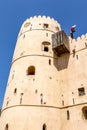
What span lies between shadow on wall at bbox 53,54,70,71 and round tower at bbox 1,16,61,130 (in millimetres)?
270

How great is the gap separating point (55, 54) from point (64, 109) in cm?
767

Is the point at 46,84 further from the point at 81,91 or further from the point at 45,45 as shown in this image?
the point at 45,45

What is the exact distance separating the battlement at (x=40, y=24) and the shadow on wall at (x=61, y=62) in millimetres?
5190

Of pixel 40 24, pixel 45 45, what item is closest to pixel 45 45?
pixel 45 45

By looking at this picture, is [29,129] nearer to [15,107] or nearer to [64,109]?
[15,107]

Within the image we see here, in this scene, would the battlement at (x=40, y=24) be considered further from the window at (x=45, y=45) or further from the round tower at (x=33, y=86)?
the window at (x=45, y=45)

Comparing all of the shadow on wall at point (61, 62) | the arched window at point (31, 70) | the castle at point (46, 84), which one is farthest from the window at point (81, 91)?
the arched window at point (31, 70)

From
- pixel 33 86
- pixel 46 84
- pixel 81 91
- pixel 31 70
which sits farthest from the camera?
pixel 31 70

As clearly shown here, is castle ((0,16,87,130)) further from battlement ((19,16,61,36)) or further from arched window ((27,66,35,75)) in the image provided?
battlement ((19,16,61,36))

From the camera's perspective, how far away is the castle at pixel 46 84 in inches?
766

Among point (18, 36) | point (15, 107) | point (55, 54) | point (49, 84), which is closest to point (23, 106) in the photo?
point (15, 107)

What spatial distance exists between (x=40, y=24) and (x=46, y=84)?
1022cm

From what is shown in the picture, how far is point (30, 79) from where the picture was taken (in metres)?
21.9

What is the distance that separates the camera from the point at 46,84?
21734 mm
